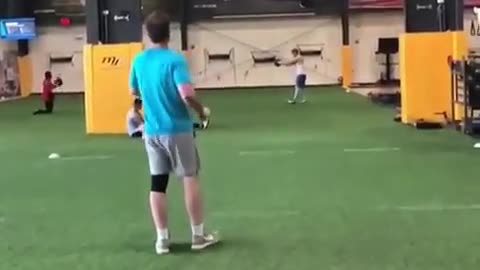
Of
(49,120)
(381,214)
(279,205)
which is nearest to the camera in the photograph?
(381,214)

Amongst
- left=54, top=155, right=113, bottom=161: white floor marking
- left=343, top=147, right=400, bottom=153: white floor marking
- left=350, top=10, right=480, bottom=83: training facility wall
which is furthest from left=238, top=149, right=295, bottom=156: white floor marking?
left=350, top=10, right=480, bottom=83: training facility wall

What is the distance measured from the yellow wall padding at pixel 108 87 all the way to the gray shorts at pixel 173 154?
10.4 m

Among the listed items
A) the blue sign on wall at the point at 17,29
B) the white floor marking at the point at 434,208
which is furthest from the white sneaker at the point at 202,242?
the blue sign on wall at the point at 17,29

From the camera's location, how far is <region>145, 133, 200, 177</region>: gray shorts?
6438mm

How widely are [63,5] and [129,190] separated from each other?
25.9 metres

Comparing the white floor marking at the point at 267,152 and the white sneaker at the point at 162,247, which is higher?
the white floor marking at the point at 267,152

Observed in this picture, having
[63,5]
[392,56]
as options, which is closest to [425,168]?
[392,56]

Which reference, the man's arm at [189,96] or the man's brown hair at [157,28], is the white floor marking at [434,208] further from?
the man's brown hair at [157,28]

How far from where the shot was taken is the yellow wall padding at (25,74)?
3366 cm

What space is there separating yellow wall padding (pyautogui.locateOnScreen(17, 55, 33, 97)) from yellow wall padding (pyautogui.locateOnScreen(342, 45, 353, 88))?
11.9 meters

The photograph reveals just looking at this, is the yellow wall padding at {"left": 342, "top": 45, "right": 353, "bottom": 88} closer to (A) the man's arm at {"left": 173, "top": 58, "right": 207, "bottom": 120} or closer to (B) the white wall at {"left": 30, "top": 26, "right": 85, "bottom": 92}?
(B) the white wall at {"left": 30, "top": 26, "right": 85, "bottom": 92}

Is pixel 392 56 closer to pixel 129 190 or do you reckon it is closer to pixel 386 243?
pixel 129 190

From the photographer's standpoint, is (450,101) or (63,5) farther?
(63,5)

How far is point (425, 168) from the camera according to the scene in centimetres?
1076
